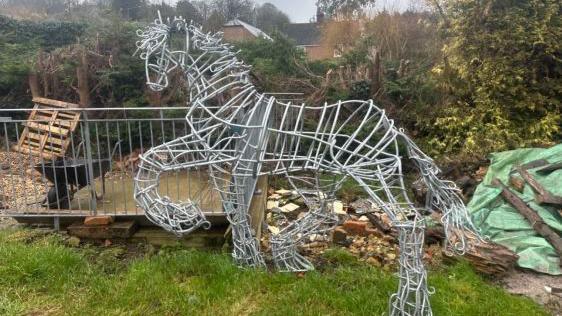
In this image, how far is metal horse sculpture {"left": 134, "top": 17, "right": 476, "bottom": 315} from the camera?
3016 mm

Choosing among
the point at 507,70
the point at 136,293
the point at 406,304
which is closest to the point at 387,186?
Result: the point at 406,304

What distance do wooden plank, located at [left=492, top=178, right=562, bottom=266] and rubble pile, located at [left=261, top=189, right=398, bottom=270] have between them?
142 cm

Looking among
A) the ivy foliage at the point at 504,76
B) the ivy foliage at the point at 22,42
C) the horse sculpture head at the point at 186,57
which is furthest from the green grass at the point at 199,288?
the ivy foliage at the point at 22,42

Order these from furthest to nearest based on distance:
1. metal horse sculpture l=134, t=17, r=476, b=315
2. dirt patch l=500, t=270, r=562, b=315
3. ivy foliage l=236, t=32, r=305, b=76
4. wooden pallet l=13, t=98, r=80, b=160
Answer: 1. ivy foliage l=236, t=32, r=305, b=76
2. wooden pallet l=13, t=98, r=80, b=160
3. dirt patch l=500, t=270, r=562, b=315
4. metal horse sculpture l=134, t=17, r=476, b=315

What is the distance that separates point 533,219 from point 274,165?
9.74 ft

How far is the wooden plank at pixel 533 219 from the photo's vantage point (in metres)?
4.42

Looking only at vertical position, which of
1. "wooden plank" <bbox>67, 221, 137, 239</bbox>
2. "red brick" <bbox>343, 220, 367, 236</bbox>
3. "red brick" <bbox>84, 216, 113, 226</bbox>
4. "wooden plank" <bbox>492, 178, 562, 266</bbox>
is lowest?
"red brick" <bbox>343, 220, 367, 236</bbox>

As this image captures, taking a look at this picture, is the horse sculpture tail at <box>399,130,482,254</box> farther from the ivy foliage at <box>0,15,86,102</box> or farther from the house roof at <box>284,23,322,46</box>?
the house roof at <box>284,23,322,46</box>

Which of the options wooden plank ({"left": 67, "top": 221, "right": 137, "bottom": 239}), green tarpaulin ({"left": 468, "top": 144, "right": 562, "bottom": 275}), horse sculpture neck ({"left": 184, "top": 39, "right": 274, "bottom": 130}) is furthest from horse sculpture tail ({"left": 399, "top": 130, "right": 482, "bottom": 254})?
wooden plank ({"left": 67, "top": 221, "right": 137, "bottom": 239})

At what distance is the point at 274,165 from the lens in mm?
3998

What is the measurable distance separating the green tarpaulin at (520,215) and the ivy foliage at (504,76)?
1.63 metres

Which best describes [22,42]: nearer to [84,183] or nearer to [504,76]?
[84,183]

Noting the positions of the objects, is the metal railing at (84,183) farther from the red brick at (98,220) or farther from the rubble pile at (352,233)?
the rubble pile at (352,233)

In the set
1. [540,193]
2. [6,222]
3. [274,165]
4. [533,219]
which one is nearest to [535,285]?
[533,219]
